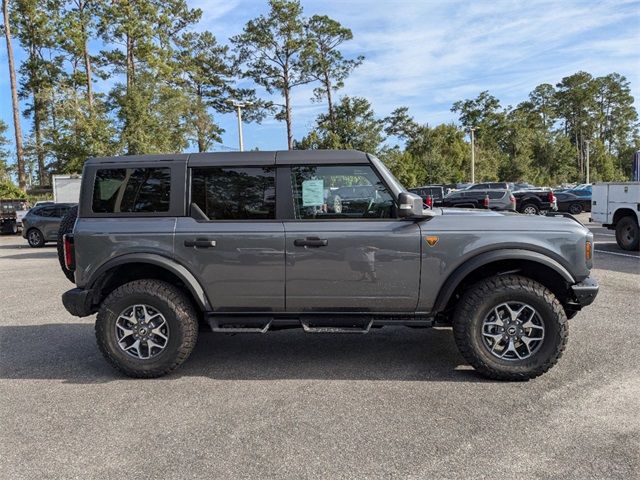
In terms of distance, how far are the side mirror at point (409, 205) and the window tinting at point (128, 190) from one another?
208cm

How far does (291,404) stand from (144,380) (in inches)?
56.5

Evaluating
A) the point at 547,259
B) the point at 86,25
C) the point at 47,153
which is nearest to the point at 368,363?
the point at 547,259

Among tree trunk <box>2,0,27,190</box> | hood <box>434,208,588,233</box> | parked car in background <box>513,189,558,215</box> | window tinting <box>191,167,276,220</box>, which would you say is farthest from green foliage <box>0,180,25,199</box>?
hood <box>434,208,588,233</box>

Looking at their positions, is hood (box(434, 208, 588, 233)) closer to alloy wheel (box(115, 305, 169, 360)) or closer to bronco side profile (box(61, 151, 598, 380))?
bronco side profile (box(61, 151, 598, 380))

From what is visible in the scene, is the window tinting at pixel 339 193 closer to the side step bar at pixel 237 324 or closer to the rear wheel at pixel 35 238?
the side step bar at pixel 237 324

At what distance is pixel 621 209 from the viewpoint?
1156cm

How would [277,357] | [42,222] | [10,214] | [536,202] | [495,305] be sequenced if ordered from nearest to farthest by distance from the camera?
[495,305] → [277,357] → [42,222] → [10,214] → [536,202]

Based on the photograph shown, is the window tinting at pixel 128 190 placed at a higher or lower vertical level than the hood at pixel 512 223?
higher

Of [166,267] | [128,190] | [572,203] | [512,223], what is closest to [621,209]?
[512,223]

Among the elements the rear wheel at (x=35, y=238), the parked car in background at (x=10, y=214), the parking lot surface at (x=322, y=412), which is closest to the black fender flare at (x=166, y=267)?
the parking lot surface at (x=322, y=412)

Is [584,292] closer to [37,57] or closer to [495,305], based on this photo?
[495,305]

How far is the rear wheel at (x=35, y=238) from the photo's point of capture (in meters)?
17.8

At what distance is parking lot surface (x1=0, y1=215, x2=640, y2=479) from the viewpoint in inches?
117

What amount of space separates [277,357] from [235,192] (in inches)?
66.9
